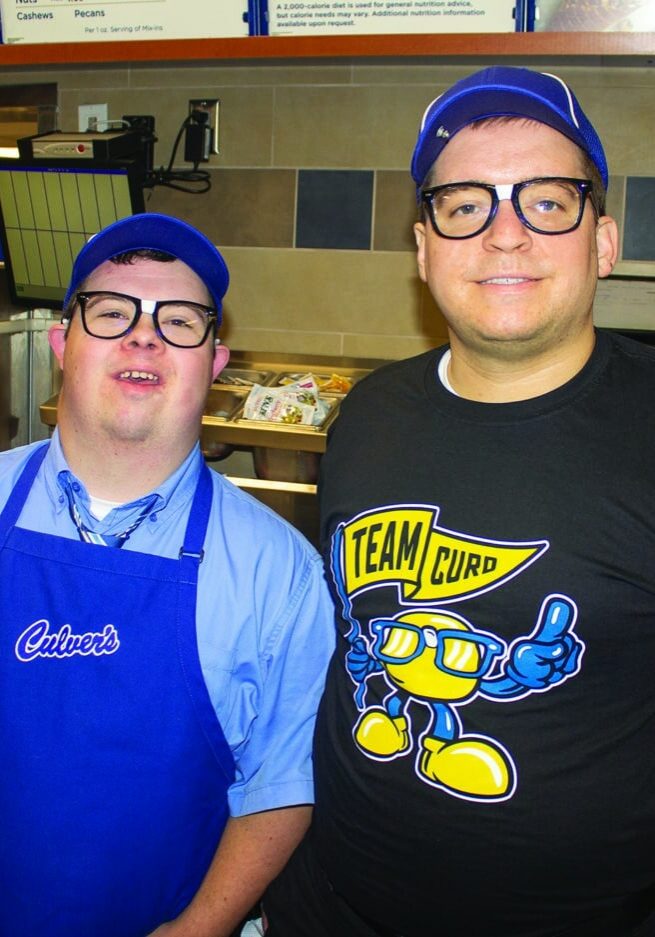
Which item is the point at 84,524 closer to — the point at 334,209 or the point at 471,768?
the point at 471,768

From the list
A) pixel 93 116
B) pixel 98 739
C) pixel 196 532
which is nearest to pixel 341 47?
pixel 93 116

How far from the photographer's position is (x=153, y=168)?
9.31ft

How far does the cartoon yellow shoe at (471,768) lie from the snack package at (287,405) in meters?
1.28

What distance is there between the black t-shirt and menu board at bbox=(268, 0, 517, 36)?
4.30ft

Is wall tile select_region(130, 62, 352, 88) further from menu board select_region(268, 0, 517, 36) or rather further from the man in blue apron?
the man in blue apron

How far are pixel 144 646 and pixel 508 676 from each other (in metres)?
0.47

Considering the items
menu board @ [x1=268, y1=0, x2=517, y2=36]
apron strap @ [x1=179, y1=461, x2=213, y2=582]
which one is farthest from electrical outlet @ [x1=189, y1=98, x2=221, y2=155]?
apron strap @ [x1=179, y1=461, x2=213, y2=582]

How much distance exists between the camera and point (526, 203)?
1140 mm

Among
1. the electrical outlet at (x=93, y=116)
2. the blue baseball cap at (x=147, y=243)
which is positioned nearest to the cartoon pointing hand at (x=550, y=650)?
the blue baseball cap at (x=147, y=243)

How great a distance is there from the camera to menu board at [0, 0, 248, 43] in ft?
7.45

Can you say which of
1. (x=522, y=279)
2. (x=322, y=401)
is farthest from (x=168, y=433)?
(x=322, y=401)

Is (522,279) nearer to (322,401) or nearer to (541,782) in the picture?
(541,782)

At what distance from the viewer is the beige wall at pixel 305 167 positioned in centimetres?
259

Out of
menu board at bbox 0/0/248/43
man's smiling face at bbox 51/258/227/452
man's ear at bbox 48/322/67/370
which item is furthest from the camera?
menu board at bbox 0/0/248/43
